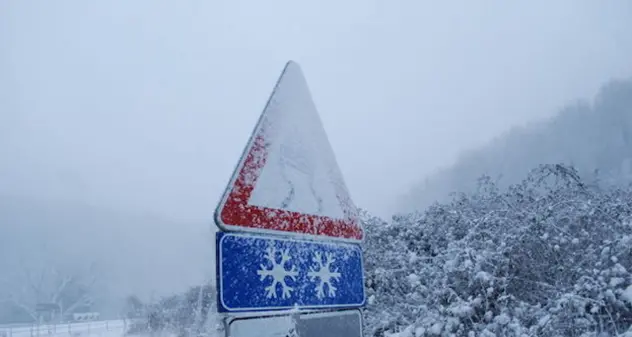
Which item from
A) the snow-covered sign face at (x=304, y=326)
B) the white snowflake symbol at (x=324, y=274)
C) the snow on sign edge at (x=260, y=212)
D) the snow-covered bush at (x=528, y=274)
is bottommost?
the snow-covered bush at (x=528, y=274)

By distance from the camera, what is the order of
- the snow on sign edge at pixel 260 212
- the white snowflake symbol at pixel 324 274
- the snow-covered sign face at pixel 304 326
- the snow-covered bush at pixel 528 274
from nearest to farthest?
the snow-covered sign face at pixel 304 326 → the snow on sign edge at pixel 260 212 → the white snowflake symbol at pixel 324 274 → the snow-covered bush at pixel 528 274

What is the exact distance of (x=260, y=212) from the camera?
147 centimetres

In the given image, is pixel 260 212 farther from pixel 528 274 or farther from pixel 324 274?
pixel 528 274

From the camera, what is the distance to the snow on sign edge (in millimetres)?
1392

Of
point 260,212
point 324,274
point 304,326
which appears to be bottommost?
point 304,326

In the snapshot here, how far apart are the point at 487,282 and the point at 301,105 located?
16.8 feet

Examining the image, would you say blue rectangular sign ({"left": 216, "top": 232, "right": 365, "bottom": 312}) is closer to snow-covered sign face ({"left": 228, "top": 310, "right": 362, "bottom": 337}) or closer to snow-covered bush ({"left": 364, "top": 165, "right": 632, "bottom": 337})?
snow-covered sign face ({"left": 228, "top": 310, "right": 362, "bottom": 337})

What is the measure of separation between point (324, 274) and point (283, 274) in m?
0.22

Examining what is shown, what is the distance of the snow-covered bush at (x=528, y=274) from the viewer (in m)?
5.20

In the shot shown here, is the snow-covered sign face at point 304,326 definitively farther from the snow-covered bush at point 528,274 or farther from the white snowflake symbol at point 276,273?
the snow-covered bush at point 528,274

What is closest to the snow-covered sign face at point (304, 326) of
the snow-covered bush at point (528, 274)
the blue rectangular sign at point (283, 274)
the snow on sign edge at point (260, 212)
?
the blue rectangular sign at point (283, 274)

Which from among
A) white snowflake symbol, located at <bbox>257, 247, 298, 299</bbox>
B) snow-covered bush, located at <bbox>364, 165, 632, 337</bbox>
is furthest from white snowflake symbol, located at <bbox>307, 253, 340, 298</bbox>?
snow-covered bush, located at <bbox>364, 165, 632, 337</bbox>

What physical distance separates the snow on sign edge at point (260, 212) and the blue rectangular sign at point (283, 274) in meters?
0.03

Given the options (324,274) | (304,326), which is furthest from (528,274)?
(304,326)
